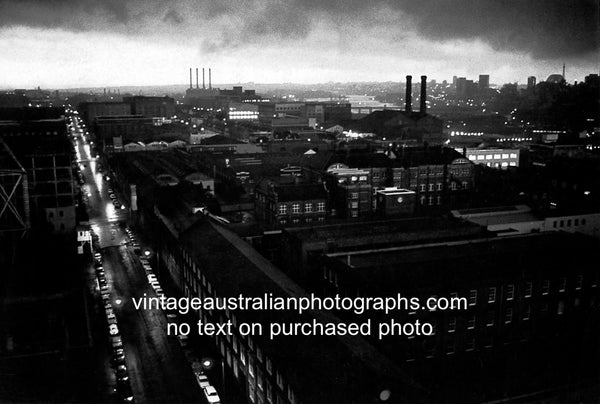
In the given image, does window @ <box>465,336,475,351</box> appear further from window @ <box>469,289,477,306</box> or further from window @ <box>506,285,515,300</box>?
window @ <box>506,285,515,300</box>

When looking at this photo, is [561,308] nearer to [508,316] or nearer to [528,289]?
[528,289]

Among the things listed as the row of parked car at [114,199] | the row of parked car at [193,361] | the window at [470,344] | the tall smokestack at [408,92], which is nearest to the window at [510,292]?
the window at [470,344]

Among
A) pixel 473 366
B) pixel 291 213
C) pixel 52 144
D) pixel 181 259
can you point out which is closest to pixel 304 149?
pixel 291 213

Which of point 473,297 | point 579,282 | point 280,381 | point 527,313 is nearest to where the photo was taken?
point 280,381

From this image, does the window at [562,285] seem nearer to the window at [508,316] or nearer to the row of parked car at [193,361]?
→ the window at [508,316]

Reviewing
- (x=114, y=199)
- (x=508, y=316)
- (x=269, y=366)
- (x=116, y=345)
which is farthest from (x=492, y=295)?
(x=114, y=199)

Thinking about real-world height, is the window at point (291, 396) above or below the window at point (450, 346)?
above

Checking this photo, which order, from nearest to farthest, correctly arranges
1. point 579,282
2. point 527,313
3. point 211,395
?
point 211,395 < point 527,313 < point 579,282

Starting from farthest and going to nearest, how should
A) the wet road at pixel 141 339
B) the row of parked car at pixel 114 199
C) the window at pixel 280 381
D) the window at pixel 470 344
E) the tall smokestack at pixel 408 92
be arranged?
1. the tall smokestack at pixel 408 92
2. the row of parked car at pixel 114 199
3. the window at pixel 470 344
4. the wet road at pixel 141 339
5. the window at pixel 280 381
